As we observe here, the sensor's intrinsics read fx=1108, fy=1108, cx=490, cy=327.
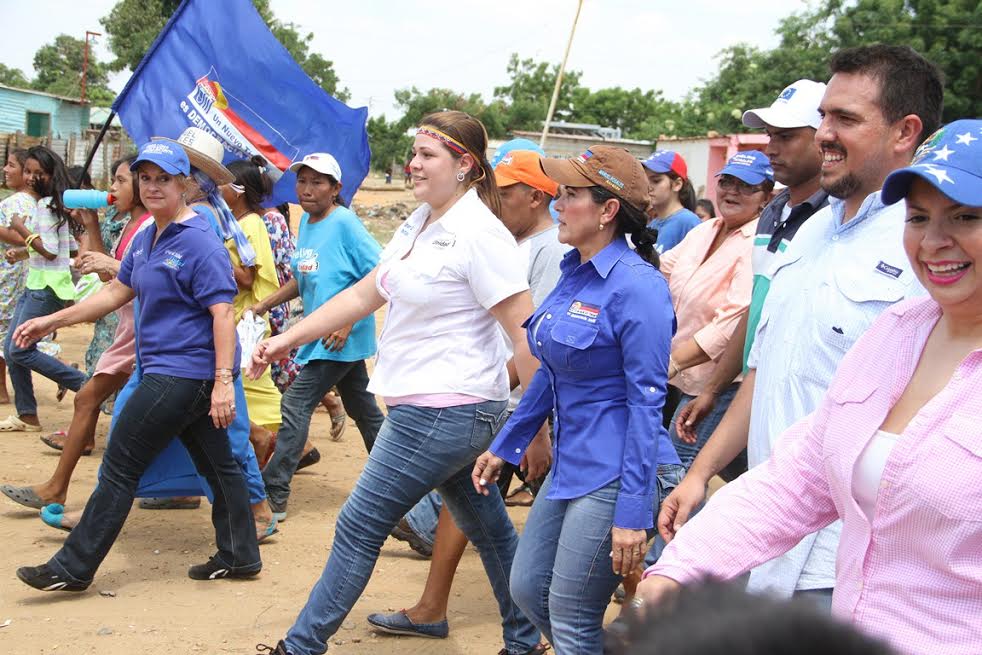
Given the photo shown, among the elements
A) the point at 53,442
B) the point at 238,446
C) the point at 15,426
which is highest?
the point at 238,446

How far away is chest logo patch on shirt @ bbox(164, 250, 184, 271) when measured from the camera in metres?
5.12

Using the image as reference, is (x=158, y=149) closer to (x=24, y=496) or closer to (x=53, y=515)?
(x=53, y=515)

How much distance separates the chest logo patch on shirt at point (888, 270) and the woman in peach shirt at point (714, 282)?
1.88 metres

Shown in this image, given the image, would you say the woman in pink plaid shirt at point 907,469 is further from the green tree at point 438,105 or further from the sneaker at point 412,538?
the green tree at point 438,105

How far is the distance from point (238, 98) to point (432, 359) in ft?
16.0

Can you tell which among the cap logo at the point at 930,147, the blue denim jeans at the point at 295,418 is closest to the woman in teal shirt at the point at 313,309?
the blue denim jeans at the point at 295,418

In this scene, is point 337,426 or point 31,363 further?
point 337,426

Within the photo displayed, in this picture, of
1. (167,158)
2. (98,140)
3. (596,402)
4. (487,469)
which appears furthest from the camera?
(98,140)

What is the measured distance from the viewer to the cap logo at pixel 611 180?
3.69 meters

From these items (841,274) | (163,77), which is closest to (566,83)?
(163,77)

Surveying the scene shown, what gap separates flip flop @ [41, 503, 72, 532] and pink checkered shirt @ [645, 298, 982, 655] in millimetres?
4396

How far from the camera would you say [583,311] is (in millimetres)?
3557

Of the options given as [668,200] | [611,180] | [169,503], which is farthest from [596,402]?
[668,200]

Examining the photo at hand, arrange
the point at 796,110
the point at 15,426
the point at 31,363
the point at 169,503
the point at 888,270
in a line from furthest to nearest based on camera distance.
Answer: the point at 15,426 < the point at 31,363 < the point at 169,503 < the point at 796,110 < the point at 888,270
